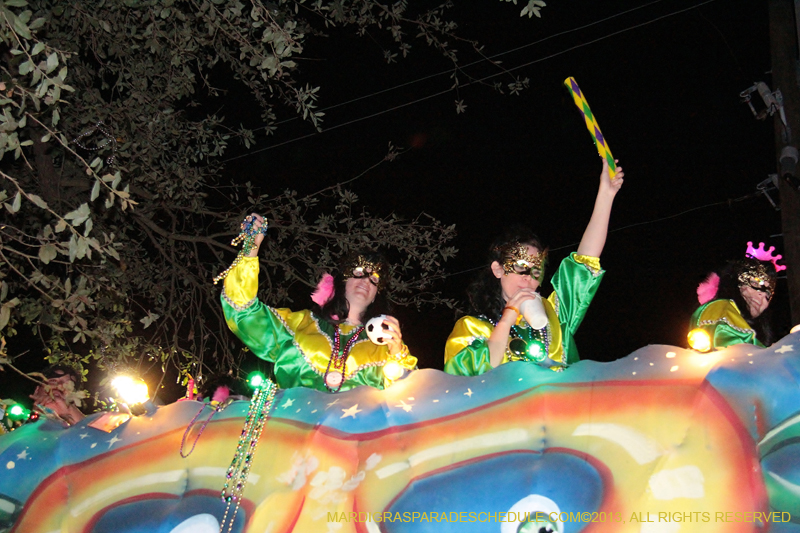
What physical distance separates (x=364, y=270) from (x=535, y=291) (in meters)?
0.88

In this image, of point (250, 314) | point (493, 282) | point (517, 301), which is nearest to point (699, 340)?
point (517, 301)

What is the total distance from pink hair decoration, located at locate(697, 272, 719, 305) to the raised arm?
112cm

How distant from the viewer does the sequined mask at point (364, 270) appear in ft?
11.5

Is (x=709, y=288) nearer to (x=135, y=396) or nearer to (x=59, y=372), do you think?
(x=135, y=396)

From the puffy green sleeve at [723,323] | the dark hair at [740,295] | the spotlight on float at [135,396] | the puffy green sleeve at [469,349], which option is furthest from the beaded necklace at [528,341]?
the spotlight on float at [135,396]

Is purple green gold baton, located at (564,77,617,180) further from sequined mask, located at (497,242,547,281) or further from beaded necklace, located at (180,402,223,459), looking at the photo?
beaded necklace, located at (180,402,223,459)

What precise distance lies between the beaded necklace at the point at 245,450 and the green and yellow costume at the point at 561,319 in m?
0.92

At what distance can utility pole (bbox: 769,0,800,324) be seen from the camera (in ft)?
18.2

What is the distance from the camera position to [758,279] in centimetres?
363

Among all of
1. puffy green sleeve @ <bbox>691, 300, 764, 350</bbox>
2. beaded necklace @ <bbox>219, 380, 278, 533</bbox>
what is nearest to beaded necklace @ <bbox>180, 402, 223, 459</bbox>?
beaded necklace @ <bbox>219, 380, 278, 533</bbox>

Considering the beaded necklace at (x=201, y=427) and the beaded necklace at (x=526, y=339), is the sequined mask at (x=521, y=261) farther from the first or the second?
the beaded necklace at (x=201, y=427)

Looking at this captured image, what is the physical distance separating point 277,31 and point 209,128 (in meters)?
2.30

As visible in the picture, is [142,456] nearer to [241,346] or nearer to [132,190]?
[132,190]

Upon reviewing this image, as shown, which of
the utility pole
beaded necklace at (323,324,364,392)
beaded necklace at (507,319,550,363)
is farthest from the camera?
the utility pole
